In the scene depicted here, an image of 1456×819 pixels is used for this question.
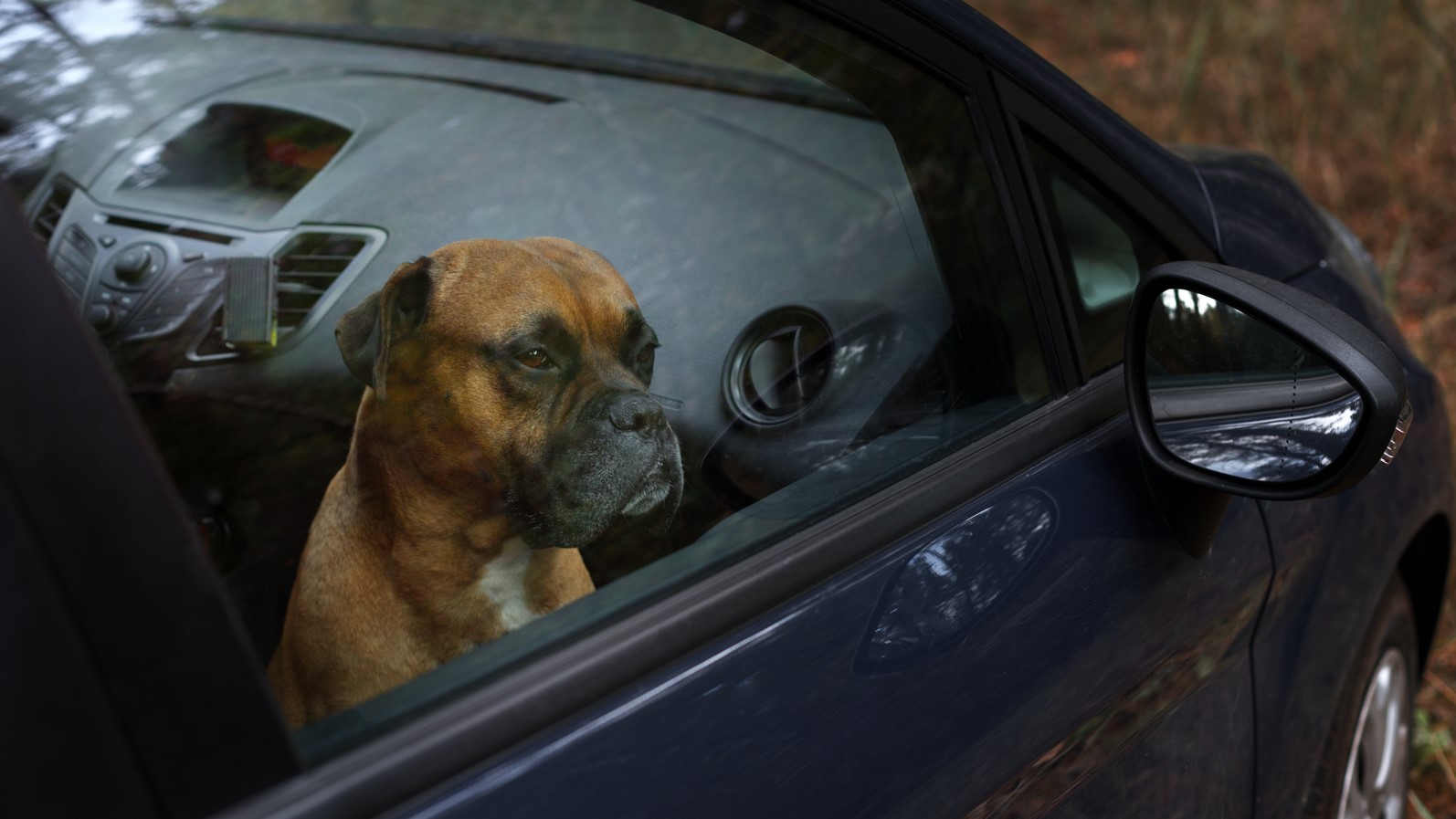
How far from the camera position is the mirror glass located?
1.65m

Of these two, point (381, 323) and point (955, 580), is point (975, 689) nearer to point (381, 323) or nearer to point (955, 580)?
point (955, 580)

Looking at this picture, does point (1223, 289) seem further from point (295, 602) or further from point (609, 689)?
point (295, 602)

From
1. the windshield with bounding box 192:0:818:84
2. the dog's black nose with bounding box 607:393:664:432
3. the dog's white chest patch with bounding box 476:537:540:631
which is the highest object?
the windshield with bounding box 192:0:818:84

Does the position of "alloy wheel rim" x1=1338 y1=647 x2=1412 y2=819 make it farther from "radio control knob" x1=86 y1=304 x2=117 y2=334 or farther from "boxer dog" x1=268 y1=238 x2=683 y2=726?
"radio control knob" x1=86 y1=304 x2=117 y2=334

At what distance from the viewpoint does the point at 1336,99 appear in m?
7.58

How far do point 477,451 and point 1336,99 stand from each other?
7.74m

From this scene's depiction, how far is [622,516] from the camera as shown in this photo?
1.41 meters

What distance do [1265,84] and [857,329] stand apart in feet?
24.4

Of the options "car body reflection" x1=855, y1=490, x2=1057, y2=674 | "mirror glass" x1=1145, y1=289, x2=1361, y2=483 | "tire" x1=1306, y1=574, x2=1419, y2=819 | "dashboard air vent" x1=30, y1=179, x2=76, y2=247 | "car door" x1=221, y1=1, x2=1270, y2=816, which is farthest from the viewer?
"tire" x1=1306, y1=574, x2=1419, y2=819

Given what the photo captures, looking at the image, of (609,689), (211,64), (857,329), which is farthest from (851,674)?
(211,64)

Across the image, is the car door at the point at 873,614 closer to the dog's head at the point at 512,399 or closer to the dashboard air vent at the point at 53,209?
the dog's head at the point at 512,399

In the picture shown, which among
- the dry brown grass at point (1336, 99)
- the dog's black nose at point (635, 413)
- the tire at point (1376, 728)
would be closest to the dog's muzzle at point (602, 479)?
the dog's black nose at point (635, 413)

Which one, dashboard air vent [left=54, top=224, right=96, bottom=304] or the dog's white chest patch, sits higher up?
dashboard air vent [left=54, top=224, right=96, bottom=304]

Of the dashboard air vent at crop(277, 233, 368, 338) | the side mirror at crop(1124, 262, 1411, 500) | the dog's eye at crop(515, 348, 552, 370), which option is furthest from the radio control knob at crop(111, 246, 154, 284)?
the side mirror at crop(1124, 262, 1411, 500)
